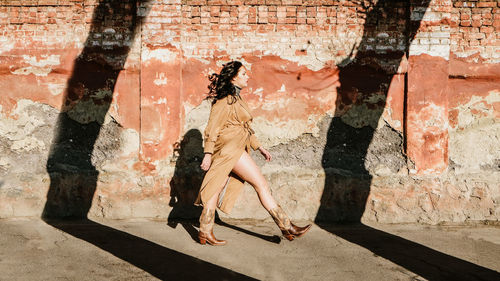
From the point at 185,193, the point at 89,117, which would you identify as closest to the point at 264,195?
the point at 185,193

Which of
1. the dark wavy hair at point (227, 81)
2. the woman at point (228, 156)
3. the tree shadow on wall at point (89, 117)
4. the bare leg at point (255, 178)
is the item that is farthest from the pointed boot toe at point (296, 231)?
the tree shadow on wall at point (89, 117)

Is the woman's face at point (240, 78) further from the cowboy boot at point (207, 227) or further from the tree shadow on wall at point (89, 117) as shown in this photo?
the tree shadow on wall at point (89, 117)

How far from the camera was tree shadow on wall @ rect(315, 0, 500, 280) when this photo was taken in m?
4.78

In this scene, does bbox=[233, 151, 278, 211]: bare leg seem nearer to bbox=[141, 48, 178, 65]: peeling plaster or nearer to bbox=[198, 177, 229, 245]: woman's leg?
bbox=[198, 177, 229, 245]: woman's leg

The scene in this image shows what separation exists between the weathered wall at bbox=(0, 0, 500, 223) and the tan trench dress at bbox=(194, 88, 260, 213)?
91 cm

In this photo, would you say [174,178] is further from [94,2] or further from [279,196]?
[94,2]

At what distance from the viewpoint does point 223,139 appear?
3936mm

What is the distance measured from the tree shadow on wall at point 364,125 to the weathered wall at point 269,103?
0.01 meters

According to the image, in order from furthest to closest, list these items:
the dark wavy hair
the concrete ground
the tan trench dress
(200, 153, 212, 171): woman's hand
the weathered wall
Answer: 1. the weathered wall
2. the dark wavy hair
3. the tan trench dress
4. (200, 153, 212, 171): woman's hand
5. the concrete ground

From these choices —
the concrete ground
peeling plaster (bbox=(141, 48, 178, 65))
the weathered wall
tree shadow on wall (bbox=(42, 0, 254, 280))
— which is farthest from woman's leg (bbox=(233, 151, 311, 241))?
tree shadow on wall (bbox=(42, 0, 254, 280))

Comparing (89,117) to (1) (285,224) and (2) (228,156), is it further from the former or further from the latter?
(1) (285,224)

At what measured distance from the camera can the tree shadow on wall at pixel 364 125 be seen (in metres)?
4.78

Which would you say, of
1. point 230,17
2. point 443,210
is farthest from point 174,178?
point 443,210

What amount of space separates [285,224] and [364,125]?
5.20 feet
